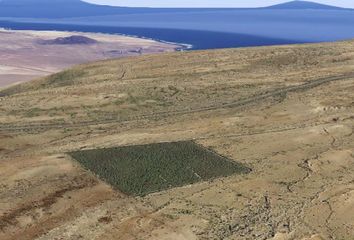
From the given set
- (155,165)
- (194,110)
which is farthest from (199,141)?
(194,110)

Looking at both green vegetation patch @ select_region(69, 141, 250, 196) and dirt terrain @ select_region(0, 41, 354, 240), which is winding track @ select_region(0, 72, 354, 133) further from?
green vegetation patch @ select_region(69, 141, 250, 196)

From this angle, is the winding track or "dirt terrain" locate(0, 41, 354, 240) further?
the winding track

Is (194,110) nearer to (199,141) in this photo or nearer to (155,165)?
(199,141)

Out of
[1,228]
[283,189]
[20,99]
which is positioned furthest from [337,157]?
[20,99]

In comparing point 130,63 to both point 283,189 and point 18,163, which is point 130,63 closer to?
point 18,163

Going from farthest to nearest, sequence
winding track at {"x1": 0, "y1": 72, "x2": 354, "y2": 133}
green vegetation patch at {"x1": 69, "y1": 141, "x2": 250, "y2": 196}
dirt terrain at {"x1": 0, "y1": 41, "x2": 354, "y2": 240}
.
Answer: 1. winding track at {"x1": 0, "y1": 72, "x2": 354, "y2": 133}
2. green vegetation patch at {"x1": 69, "y1": 141, "x2": 250, "y2": 196}
3. dirt terrain at {"x1": 0, "y1": 41, "x2": 354, "y2": 240}

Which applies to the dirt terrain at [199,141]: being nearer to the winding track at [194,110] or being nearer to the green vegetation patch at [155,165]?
the winding track at [194,110]

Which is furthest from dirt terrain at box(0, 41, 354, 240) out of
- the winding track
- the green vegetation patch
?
Answer: the green vegetation patch
